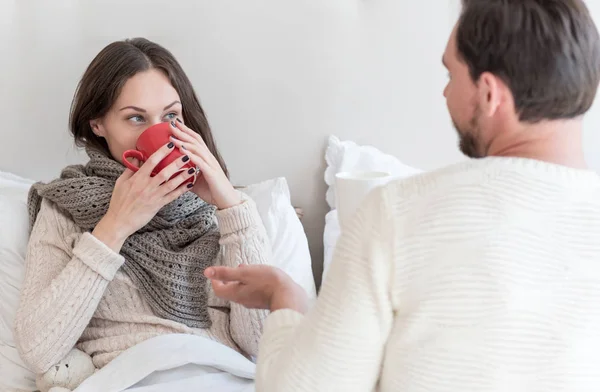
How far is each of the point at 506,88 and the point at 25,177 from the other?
1318mm

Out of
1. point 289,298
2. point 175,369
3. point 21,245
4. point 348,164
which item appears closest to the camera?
point 289,298

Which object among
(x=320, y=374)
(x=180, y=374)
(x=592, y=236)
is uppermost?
(x=592, y=236)

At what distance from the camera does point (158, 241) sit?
1.17 metres

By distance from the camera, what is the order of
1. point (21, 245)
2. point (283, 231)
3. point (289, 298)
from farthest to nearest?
1. point (283, 231)
2. point (21, 245)
3. point (289, 298)

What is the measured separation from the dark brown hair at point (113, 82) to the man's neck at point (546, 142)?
32.0 inches

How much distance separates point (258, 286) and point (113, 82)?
0.63 m

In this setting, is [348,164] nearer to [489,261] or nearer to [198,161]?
[198,161]

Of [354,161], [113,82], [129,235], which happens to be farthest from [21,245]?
[354,161]

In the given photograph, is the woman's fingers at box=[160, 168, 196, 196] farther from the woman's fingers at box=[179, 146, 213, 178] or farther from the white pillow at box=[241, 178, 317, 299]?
the white pillow at box=[241, 178, 317, 299]

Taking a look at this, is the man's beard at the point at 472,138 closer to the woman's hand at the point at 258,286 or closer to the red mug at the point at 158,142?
the woman's hand at the point at 258,286

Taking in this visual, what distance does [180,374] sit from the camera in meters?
1.02

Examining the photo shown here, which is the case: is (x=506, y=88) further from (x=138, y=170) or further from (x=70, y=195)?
(x=70, y=195)

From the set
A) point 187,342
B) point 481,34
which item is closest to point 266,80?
point 187,342

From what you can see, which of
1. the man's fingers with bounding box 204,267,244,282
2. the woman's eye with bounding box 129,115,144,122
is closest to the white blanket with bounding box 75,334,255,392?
the man's fingers with bounding box 204,267,244,282
